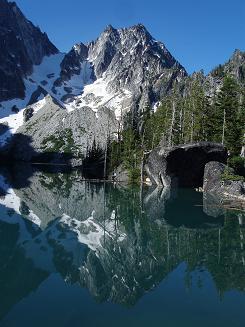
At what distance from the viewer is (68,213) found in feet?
131

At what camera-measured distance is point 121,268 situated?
21594 millimetres

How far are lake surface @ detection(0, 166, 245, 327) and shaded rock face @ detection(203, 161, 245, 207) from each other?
10401 millimetres

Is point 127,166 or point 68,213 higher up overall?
point 127,166

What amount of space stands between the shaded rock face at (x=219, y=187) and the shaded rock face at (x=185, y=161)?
3972 millimetres

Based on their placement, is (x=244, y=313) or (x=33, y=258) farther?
(x=33, y=258)

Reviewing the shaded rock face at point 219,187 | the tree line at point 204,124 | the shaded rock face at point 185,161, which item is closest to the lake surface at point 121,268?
the shaded rock face at point 219,187

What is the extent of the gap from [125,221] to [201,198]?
19877 mm

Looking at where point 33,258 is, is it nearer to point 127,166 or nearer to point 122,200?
point 122,200

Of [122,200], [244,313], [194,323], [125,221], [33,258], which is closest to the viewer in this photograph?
[194,323]

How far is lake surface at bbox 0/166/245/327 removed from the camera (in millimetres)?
15117

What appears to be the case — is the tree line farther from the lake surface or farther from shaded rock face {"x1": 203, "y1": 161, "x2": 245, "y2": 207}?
the lake surface

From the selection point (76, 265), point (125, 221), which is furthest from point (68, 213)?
point (76, 265)

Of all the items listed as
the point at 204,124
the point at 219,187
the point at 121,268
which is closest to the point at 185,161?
the point at 219,187

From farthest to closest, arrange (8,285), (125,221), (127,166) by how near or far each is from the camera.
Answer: (127,166), (125,221), (8,285)
